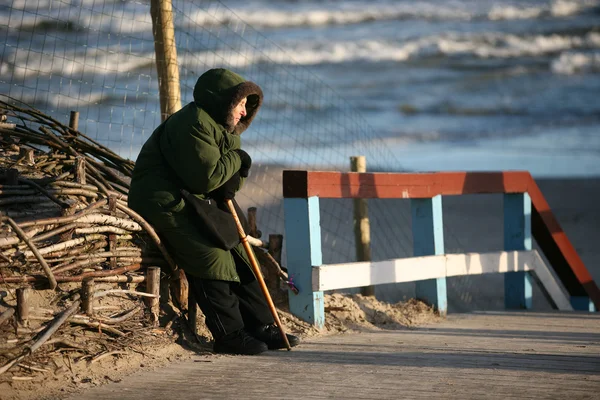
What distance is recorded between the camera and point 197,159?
4.84 metres

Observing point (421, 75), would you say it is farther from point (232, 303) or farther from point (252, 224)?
point (232, 303)

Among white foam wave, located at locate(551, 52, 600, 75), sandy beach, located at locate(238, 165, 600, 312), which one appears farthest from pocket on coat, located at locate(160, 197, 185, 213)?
white foam wave, located at locate(551, 52, 600, 75)

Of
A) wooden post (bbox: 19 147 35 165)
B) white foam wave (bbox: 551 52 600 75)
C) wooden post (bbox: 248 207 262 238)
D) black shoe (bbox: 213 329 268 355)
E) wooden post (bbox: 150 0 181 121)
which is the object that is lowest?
black shoe (bbox: 213 329 268 355)

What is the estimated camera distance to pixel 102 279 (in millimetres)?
4816

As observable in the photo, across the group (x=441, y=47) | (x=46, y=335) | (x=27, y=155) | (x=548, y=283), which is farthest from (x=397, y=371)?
(x=441, y=47)

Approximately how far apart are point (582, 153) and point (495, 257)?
1356 centimetres

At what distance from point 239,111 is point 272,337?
1327mm

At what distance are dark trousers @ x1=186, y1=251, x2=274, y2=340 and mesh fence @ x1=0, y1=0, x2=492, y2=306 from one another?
198 inches

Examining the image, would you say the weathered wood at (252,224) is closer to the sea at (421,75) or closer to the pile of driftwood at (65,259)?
the pile of driftwood at (65,259)

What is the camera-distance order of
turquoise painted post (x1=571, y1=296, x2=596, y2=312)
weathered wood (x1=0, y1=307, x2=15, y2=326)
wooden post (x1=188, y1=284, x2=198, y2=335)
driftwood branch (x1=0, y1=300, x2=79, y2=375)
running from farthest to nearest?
1. turquoise painted post (x1=571, y1=296, x2=596, y2=312)
2. wooden post (x1=188, y1=284, x2=198, y2=335)
3. weathered wood (x1=0, y1=307, x2=15, y2=326)
4. driftwood branch (x1=0, y1=300, x2=79, y2=375)

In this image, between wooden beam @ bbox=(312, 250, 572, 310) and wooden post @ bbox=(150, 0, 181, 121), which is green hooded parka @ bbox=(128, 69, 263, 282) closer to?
wooden beam @ bbox=(312, 250, 572, 310)

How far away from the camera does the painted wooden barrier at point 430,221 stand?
19.0 ft

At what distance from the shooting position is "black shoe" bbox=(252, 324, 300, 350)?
516cm

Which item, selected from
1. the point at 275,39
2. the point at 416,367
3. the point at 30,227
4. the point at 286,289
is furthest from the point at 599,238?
the point at 275,39
